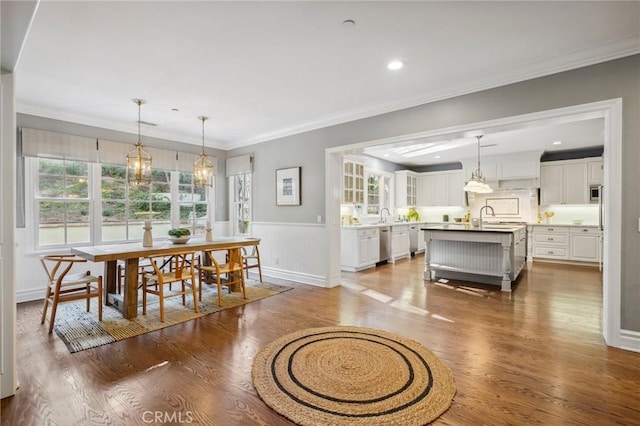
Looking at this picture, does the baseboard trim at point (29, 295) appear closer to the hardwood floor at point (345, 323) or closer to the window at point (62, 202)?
the hardwood floor at point (345, 323)

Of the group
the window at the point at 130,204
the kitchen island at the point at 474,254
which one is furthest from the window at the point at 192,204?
the kitchen island at the point at 474,254

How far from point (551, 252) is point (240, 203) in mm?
7132

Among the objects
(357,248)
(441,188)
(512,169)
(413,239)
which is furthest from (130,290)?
(512,169)

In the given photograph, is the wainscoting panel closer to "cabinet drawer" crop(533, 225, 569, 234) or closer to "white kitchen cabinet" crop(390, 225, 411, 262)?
"white kitchen cabinet" crop(390, 225, 411, 262)

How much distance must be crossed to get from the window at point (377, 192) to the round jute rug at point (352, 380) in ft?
16.6

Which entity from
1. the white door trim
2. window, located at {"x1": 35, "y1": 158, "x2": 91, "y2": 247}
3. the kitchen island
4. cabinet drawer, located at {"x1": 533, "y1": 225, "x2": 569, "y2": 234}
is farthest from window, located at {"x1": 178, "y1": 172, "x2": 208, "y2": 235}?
cabinet drawer, located at {"x1": 533, "y1": 225, "x2": 569, "y2": 234}

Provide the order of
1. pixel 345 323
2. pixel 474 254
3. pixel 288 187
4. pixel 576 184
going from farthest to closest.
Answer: pixel 576 184 → pixel 288 187 → pixel 474 254 → pixel 345 323

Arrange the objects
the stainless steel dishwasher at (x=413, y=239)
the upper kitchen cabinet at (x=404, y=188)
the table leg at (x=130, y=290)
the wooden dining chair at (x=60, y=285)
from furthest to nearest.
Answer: the upper kitchen cabinet at (x=404, y=188) < the stainless steel dishwasher at (x=413, y=239) < the table leg at (x=130, y=290) < the wooden dining chair at (x=60, y=285)

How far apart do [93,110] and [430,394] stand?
5.30 meters

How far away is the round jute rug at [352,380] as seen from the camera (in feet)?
5.93

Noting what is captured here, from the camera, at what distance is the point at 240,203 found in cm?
653

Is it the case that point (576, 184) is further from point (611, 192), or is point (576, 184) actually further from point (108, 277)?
point (108, 277)

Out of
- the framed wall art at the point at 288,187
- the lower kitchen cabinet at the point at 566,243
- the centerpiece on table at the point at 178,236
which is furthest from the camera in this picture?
the lower kitchen cabinet at the point at 566,243

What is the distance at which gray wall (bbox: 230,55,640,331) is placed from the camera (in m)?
2.62
